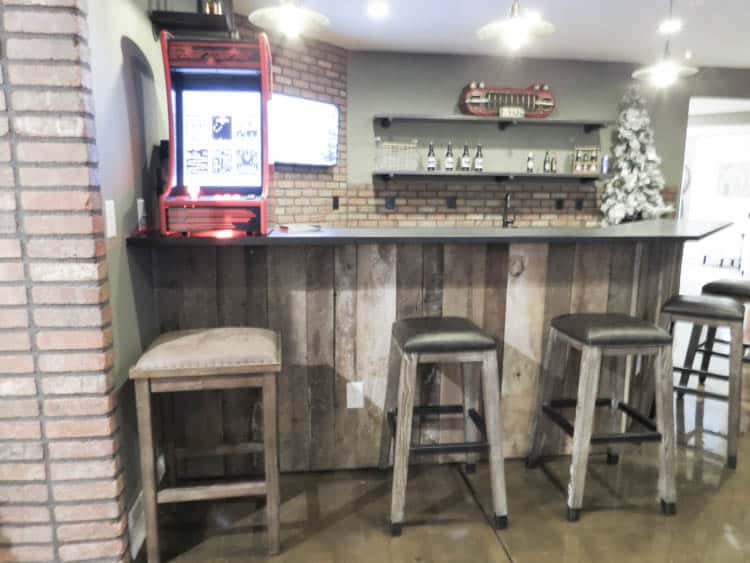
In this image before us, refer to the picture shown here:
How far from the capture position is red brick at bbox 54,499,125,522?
5.13 ft

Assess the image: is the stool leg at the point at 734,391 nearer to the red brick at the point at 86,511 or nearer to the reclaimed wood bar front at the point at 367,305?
the reclaimed wood bar front at the point at 367,305

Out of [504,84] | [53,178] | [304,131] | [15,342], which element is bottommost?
[15,342]

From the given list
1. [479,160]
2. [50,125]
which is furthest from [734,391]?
[479,160]

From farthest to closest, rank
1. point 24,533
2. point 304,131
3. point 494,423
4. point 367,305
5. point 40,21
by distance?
point 304,131
point 367,305
point 494,423
point 24,533
point 40,21

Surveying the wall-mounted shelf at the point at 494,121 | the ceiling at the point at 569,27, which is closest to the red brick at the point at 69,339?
the ceiling at the point at 569,27

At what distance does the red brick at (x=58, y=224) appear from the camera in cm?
144

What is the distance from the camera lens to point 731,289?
2994 mm

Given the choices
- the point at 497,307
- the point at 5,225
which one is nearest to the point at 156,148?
the point at 5,225

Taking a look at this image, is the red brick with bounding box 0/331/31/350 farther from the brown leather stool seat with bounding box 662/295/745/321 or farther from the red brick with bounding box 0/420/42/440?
the brown leather stool seat with bounding box 662/295/745/321

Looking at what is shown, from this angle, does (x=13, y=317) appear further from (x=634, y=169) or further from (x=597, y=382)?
(x=634, y=169)

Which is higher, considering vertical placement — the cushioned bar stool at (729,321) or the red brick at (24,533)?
the cushioned bar stool at (729,321)

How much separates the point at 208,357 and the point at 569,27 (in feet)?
13.3

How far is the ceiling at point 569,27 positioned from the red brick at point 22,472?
3361 millimetres

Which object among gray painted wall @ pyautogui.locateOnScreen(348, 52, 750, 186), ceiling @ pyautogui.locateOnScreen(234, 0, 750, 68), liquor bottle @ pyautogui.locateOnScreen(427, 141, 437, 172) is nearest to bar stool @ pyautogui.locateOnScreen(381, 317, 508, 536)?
ceiling @ pyautogui.locateOnScreen(234, 0, 750, 68)
